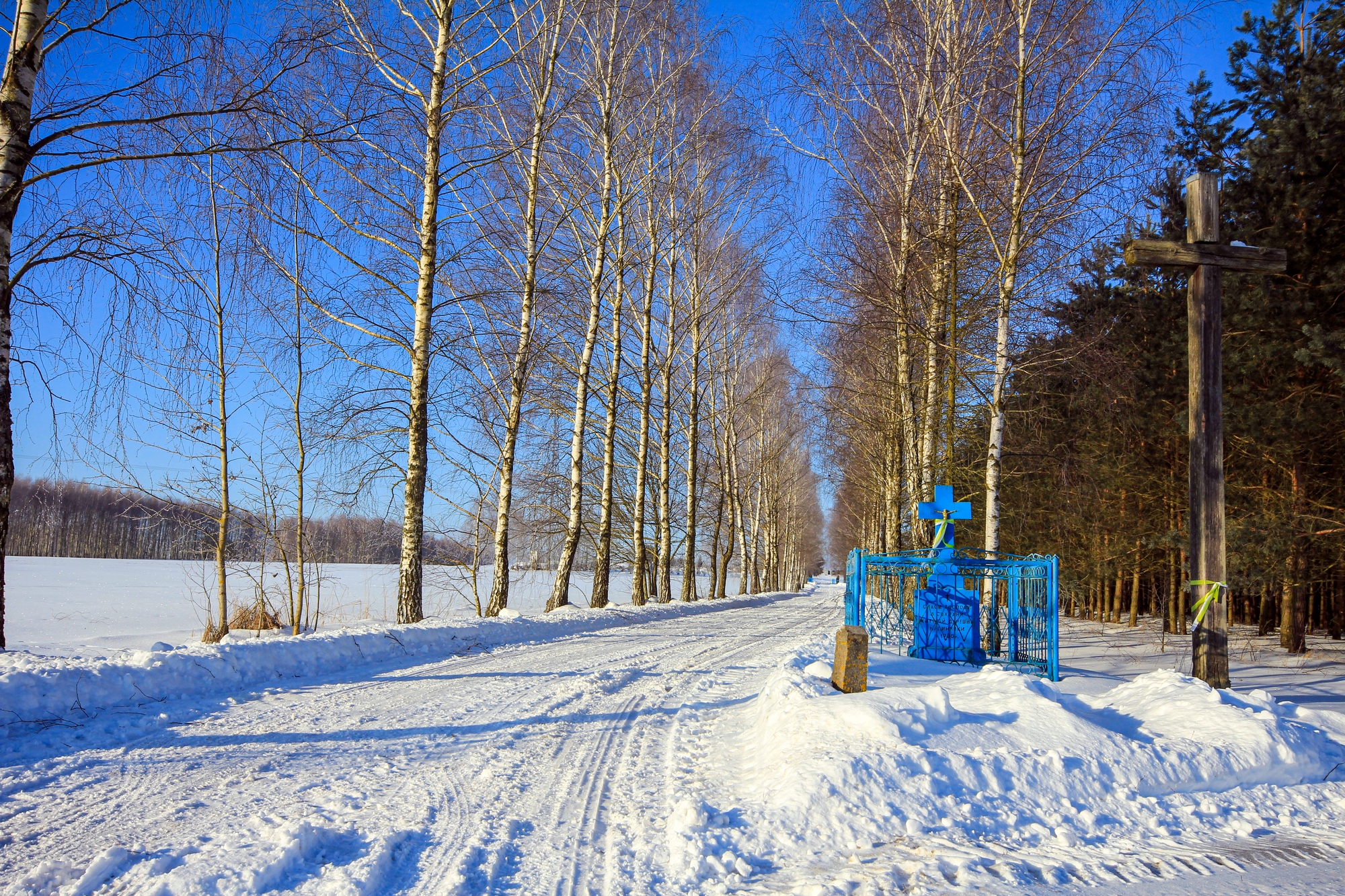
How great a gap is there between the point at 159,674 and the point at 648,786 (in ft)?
14.1

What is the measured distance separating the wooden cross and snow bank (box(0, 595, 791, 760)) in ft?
26.5

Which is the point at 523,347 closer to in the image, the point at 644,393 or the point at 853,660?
the point at 644,393

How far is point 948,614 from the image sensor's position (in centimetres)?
912

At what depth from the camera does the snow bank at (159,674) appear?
15.7 ft

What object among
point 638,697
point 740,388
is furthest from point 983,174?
point 740,388

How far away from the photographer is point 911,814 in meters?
3.79

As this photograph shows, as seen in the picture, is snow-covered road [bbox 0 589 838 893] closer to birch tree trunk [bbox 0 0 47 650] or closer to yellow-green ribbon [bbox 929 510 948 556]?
birch tree trunk [bbox 0 0 47 650]

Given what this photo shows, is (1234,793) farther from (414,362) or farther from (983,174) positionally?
(414,362)

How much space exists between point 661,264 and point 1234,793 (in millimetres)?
17854

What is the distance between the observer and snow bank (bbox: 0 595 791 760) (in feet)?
15.7

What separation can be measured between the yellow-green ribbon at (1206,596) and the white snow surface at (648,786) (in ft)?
2.55

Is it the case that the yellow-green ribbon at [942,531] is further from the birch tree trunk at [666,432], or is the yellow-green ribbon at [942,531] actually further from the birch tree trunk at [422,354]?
the birch tree trunk at [666,432]

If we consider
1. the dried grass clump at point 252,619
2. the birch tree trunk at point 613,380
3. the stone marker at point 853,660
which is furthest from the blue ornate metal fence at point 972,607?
the dried grass clump at point 252,619

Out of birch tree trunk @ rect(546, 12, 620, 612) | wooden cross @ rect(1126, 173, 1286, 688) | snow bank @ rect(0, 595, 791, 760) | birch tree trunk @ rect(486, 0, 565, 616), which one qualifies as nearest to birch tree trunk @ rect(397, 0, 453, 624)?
snow bank @ rect(0, 595, 791, 760)
